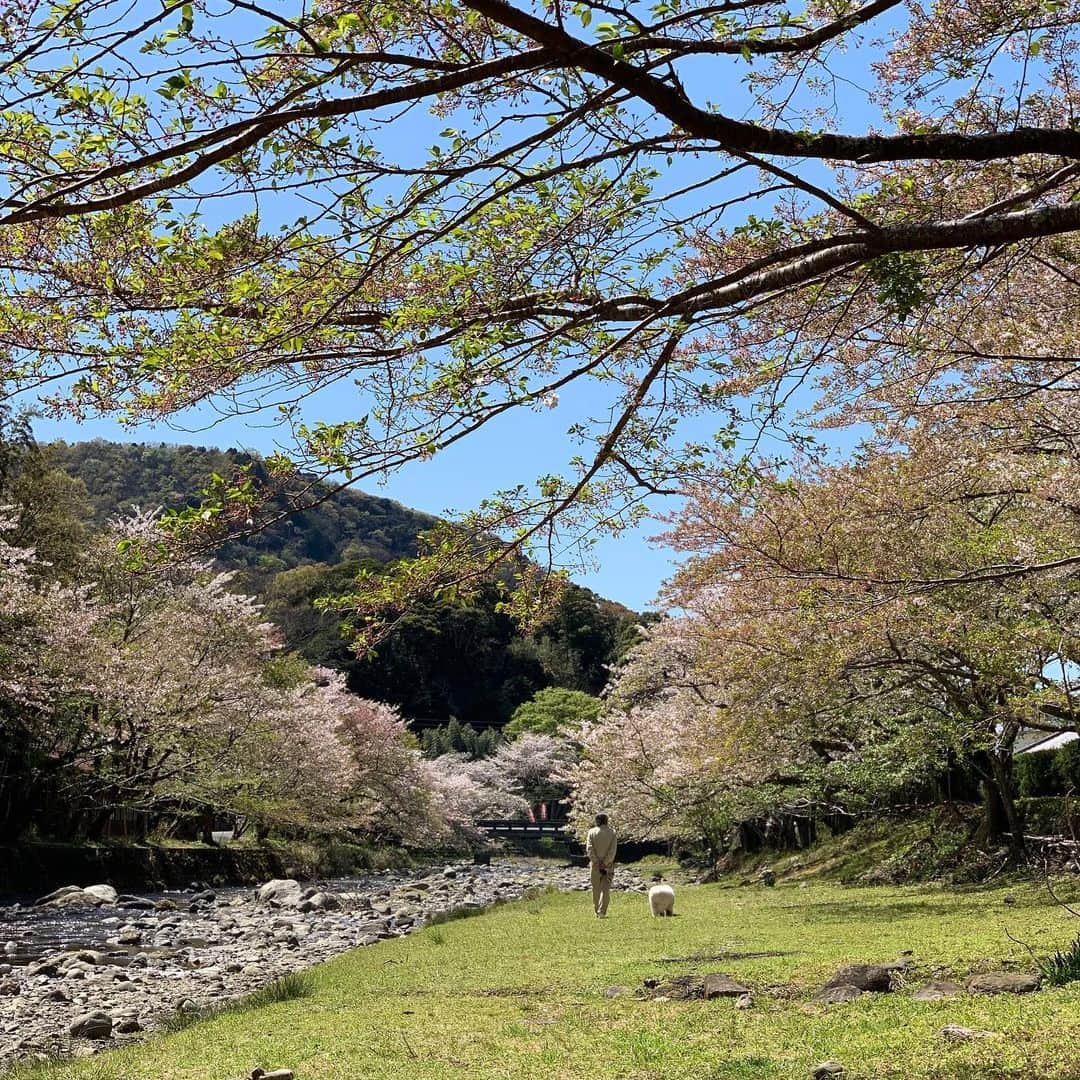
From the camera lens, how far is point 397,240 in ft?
15.5

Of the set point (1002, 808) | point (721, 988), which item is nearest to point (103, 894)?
point (721, 988)

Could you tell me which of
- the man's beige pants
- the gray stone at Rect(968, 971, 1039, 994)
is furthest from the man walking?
the gray stone at Rect(968, 971, 1039, 994)

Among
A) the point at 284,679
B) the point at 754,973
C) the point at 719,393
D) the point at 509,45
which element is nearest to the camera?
the point at 509,45

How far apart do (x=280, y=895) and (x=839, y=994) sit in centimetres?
1708

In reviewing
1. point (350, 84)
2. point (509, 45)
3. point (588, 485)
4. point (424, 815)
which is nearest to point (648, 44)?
point (509, 45)

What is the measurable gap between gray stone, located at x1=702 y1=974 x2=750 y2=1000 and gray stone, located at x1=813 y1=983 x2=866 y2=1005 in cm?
50

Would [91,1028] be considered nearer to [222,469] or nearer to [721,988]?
[721,988]

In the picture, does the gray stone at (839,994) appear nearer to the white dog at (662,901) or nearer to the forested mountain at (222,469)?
the white dog at (662,901)

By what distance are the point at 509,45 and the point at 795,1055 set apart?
473cm

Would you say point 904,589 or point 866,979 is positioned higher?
point 904,589

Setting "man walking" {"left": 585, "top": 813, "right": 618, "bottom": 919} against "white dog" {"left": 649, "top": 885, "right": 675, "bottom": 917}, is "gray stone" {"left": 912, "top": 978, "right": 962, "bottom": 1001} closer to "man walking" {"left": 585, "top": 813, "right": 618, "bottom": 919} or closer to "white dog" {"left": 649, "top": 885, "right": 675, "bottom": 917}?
"man walking" {"left": 585, "top": 813, "right": 618, "bottom": 919}

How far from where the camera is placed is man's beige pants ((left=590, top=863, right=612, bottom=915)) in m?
14.2

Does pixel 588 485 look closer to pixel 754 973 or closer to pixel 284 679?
pixel 754 973

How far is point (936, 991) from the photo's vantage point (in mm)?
5820
